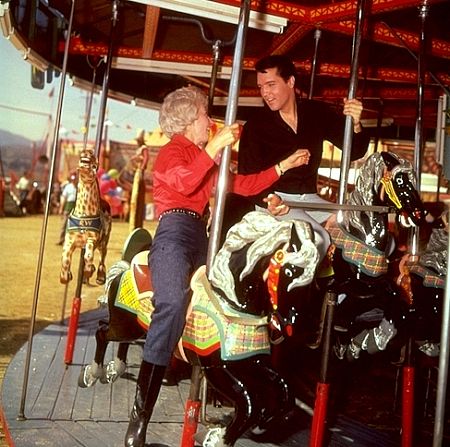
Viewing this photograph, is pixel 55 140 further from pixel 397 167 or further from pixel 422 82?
pixel 422 82

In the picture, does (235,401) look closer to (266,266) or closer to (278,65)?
(266,266)

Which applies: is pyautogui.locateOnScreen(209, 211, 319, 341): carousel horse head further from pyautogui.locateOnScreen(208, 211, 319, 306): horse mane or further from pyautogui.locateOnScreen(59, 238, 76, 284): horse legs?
pyautogui.locateOnScreen(59, 238, 76, 284): horse legs

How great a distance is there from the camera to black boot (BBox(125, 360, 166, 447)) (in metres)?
2.86

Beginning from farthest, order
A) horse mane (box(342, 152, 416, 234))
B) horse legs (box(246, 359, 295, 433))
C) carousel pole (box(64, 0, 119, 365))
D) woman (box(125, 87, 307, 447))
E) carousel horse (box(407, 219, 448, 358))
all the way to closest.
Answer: carousel pole (box(64, 0, 119, 365))
carousel horse (box(407, 219, 448, 358))
horse mane (box(342, 152, 416, 234))
woman (box(125, 87, 307, 447))
horse legs (box(246, 359, 295, 433))

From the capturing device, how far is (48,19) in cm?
505

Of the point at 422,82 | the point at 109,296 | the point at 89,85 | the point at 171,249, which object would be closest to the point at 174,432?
the point at 109,296

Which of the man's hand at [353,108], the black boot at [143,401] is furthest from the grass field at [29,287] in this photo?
the man's hand at [353,108]

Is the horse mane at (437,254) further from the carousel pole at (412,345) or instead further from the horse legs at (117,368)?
the horse legs at (117,368)

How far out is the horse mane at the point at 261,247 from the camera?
2195mm

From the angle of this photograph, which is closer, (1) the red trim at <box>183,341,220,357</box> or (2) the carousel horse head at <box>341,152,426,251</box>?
(1) the red trim at <box>183,341,220,357</box>

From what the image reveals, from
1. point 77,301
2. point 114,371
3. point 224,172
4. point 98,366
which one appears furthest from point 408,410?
point 77,301

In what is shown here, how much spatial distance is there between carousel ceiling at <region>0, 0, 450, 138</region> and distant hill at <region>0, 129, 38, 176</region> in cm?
4910

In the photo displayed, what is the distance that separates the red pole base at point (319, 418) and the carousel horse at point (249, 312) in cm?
32

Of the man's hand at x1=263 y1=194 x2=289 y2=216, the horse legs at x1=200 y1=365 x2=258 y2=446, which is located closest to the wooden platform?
the horse legs at x1=200 y1=365 x2=258 y2=446
